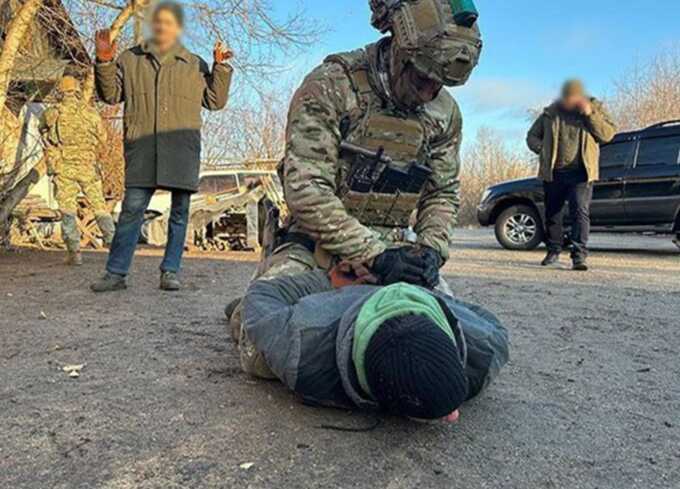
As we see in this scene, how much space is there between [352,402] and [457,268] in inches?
188

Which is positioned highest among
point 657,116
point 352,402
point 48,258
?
point 657,116

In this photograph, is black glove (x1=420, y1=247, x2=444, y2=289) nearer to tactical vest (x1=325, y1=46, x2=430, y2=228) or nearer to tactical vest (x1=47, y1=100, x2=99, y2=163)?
tactical vest (x1=325, y1=46, x2=430, y2=228)

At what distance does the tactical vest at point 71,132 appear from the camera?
5.81 m

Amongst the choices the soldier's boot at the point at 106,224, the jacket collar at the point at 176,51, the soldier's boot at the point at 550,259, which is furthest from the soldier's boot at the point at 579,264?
the soldier's boot at the point at 106,224

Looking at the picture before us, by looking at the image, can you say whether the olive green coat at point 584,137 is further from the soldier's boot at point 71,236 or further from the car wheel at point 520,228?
the soldier's boot at point 71,236

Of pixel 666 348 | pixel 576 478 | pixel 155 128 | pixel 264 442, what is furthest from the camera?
pixel 155 128

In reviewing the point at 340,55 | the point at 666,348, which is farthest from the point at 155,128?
the point at 666,348

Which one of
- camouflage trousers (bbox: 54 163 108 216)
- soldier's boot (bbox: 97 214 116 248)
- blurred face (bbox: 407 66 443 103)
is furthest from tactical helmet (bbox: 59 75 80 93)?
blurred face (bbox: 407 66 443 103)

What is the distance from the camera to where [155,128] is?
4141mm

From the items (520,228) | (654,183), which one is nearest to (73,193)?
(520,228)

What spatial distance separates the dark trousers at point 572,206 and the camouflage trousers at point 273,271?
4062 millimetres

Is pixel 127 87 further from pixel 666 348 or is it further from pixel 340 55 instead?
pixel 666 348

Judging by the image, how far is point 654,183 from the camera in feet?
26.9

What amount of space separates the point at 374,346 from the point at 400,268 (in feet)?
1.92
